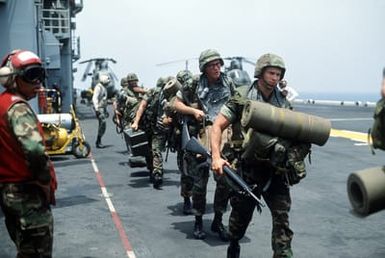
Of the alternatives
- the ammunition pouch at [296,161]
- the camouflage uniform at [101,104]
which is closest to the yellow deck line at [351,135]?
the camouflage uniform at [101,104]

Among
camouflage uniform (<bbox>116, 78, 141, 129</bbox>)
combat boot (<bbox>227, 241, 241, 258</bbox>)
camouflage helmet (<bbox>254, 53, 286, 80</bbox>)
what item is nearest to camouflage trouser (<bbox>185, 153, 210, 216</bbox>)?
combat boot (<bbox>227, 241, 241, 258</bbox>)

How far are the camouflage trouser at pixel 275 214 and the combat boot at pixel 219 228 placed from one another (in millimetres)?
1069

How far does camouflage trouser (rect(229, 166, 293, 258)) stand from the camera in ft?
13.3

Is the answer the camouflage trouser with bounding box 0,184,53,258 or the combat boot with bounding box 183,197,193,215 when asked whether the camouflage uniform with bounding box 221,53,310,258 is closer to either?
the camouflage trouser with bounding box 0,184,53,258

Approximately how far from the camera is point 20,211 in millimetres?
3324

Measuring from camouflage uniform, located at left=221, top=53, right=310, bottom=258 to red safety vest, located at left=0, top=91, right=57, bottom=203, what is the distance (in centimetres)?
166

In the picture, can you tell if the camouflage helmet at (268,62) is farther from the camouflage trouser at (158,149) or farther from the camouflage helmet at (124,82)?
the camouflage helmet at (124,82)

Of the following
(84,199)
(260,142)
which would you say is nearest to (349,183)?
(260,142)

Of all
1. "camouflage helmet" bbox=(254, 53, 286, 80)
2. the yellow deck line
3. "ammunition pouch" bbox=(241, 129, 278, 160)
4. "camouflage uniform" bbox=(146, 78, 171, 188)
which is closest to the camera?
"ammunition pouch" bbox=(241, 129, 278, 160)

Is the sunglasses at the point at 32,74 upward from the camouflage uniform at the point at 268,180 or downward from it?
upward

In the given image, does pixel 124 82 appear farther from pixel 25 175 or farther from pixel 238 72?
pixel 238 72

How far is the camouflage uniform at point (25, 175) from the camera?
10.5ft

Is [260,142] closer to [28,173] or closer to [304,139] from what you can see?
[304,139]

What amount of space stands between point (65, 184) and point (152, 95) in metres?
2.11
